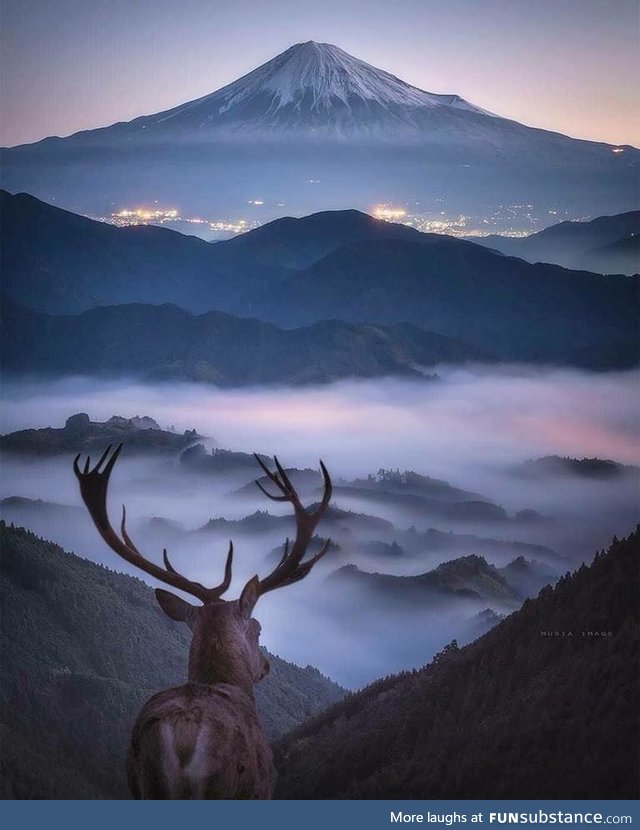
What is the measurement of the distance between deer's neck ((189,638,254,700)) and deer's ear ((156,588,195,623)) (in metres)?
0.23

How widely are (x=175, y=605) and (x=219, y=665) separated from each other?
47 cm

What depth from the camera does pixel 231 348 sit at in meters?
8.50

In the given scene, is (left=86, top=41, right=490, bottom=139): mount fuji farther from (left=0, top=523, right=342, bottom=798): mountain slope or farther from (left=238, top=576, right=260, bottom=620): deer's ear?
(left=238, top=576, right=260, bottom=620): deer's ear

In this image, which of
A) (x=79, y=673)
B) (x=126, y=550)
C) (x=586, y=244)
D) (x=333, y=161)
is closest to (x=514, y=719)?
(x=126, y=550)

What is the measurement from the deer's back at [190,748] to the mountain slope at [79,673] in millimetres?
1961

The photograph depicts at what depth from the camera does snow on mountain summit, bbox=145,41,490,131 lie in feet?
29.0

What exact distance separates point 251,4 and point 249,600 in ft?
18.1

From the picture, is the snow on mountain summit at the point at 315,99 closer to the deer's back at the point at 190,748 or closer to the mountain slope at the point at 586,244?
the mountain slope at the point at 586,244

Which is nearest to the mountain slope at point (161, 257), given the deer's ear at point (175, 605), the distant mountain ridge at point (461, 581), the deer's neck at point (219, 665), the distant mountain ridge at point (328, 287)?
the distant mountain ridge at point (328, 287)

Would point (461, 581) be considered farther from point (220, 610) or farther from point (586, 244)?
point (220, 610)

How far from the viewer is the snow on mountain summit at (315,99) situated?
884 centimetres

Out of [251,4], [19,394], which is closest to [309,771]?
[19,394]

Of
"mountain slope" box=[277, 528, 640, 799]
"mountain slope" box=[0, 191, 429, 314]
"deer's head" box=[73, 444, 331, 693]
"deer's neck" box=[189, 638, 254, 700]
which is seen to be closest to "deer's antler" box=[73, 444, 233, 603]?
"deer's head" box=[73, 444, 331, 693]
